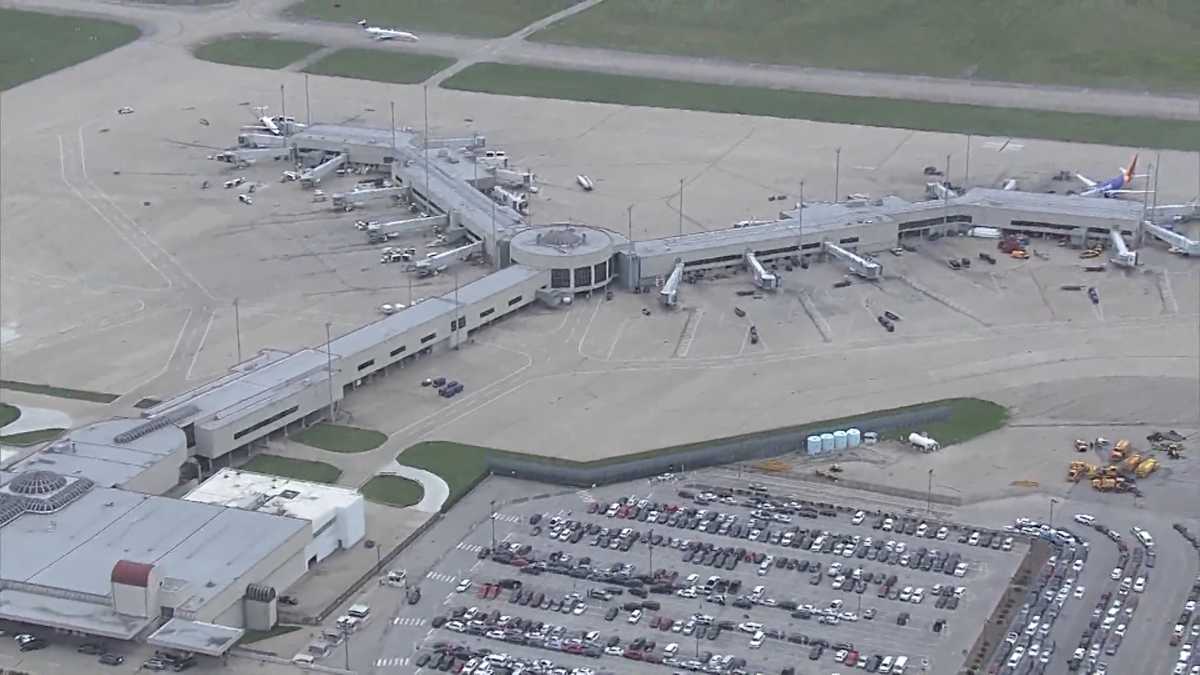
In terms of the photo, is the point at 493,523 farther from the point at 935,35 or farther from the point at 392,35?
the point at 935,35

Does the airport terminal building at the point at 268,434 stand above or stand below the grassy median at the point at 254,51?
below

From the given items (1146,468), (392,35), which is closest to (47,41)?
(392,35)

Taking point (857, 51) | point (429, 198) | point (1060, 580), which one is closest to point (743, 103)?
point (857, 51)

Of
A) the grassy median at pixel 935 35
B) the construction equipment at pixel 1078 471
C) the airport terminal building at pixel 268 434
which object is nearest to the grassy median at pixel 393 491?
the airport terminal building at pixel 268 434

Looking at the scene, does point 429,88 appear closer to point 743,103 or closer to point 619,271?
point 743,103

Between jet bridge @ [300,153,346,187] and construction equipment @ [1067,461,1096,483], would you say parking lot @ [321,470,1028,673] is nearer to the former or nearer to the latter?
construction equipment @ [1067,461,1096,483]

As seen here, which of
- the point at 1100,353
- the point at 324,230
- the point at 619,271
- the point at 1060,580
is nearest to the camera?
the point at 1060,580

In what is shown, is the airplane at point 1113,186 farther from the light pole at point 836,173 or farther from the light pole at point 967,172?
the light pole at point 836,173
